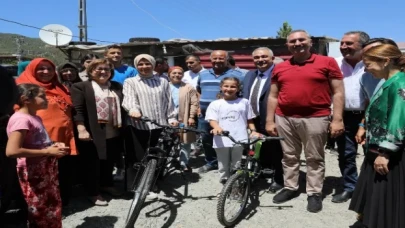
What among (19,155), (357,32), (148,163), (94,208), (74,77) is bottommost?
(94,208)

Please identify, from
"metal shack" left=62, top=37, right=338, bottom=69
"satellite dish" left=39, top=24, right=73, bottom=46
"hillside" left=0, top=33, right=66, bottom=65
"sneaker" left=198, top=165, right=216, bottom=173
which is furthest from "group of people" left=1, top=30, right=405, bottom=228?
"hillside" left=0, top=33, right=66, bottom=65

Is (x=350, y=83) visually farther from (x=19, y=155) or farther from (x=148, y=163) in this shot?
(x=19, y=155)

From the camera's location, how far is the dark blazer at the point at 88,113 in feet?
12.6

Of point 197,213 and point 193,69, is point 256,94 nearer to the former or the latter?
point 197,213

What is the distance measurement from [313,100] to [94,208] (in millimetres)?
2758

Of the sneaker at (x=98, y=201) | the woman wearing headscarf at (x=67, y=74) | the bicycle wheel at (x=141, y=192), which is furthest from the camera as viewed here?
the woman wearing headscarf at (x=67, y=74)

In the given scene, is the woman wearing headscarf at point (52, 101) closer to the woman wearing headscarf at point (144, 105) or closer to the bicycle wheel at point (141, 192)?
the woman wearing headscarf at point (144, 105)

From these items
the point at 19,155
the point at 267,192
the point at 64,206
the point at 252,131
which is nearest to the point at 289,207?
the point at 267,192

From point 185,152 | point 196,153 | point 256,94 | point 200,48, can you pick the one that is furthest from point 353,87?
point 200,48

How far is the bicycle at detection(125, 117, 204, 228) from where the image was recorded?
319cm

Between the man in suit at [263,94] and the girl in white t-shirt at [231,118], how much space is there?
0.69 ft

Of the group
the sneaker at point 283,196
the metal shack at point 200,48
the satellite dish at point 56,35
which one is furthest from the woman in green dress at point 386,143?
the satellite dish at point 56,35

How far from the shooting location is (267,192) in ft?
14.7

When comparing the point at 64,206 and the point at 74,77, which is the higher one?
the point at 74,77
